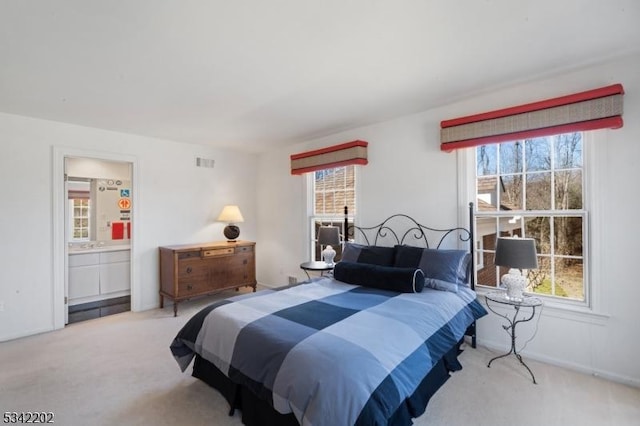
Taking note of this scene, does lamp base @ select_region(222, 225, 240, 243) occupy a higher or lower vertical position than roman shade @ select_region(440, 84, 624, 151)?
lower

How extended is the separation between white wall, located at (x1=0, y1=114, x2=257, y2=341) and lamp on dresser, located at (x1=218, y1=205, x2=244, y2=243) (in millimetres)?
261

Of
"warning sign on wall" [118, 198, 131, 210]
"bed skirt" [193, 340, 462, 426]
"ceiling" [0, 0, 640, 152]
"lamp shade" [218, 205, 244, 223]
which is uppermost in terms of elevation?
"ceiling" [0, 0, 640, 152]

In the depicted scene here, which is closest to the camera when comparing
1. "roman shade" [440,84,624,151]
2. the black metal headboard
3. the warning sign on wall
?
"roman shade" [440,84,624,151]

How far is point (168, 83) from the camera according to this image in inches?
100

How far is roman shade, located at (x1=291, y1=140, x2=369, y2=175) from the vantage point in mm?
3715

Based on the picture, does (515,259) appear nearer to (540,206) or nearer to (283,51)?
(540,206)

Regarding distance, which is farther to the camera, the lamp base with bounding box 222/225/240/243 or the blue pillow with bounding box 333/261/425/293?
the lamp base with bounding box 222/225/240/243

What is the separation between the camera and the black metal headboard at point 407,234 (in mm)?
2992

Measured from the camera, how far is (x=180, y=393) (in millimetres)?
2209

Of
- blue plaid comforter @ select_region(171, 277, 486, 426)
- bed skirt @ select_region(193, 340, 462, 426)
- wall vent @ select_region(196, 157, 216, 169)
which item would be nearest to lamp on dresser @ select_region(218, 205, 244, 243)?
wall vent @ select_region(196, 157, 216, 169)

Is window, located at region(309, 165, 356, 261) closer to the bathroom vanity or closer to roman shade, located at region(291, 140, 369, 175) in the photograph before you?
roman shade, located at region(291, 140, 369, 175)

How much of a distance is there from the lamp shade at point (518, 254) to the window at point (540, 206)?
0.47 m

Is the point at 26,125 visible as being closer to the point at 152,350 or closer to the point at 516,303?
the point at 152,350

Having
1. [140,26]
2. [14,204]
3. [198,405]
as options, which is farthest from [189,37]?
[14,204]
